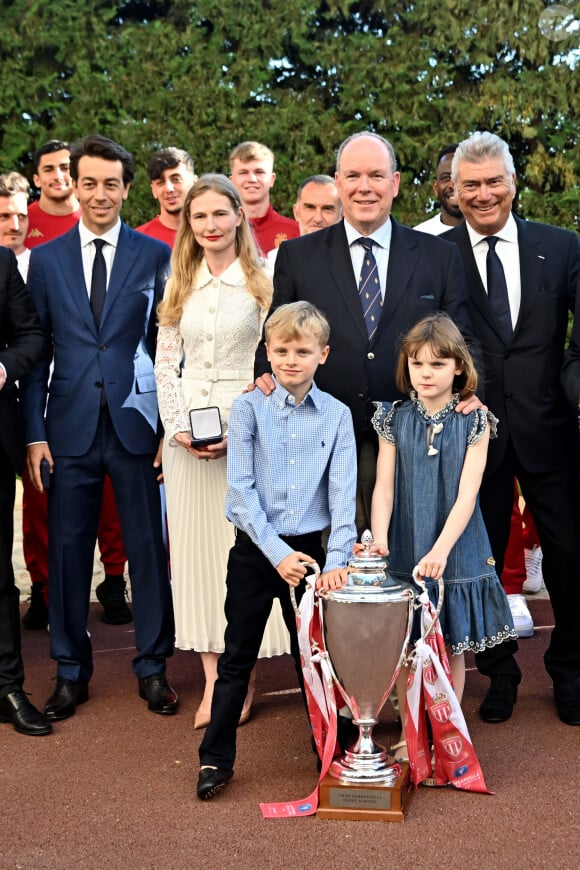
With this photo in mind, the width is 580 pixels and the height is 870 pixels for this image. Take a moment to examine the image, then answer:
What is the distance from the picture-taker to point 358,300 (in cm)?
467

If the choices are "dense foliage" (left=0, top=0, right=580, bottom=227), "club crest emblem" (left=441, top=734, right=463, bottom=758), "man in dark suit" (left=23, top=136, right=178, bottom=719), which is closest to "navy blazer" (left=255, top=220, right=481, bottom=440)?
"man in dark suit" (left=23, top=136, right=178, bottom=719)

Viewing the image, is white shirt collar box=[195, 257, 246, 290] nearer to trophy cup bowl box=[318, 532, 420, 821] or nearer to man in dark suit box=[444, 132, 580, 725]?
man in dark suit box=[444, 132, 580, 725]

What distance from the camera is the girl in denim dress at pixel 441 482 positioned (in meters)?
4.45

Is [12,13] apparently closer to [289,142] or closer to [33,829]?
[289,142]

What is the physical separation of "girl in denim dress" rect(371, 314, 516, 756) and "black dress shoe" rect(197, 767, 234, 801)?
2.20 ft

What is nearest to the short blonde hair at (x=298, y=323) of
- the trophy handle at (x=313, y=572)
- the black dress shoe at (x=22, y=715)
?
the trophy handle at (x=313, y=572)

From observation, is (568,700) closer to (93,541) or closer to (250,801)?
(250,801)

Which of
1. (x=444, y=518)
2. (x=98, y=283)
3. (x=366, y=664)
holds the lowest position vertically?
(x=366, y=664)

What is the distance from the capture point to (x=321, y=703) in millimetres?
4258

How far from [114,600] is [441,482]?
3.09 m

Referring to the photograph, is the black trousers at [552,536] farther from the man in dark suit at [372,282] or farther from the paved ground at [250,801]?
the man in dark suit at [372,282]

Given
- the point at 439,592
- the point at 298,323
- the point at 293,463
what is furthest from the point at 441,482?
the point at 298,323

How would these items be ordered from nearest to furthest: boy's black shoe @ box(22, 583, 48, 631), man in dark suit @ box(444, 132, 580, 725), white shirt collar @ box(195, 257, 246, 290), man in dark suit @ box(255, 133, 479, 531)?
man in dark suit @ box(255, 133, 479, 531) < man in dark suit @ box(444, 132, 580, 725) < white shirt collar @ box(195, 257, 246, 290) < boy's black shoe @ box(22, 583, 48, 631)

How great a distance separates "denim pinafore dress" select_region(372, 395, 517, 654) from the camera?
450 cm
